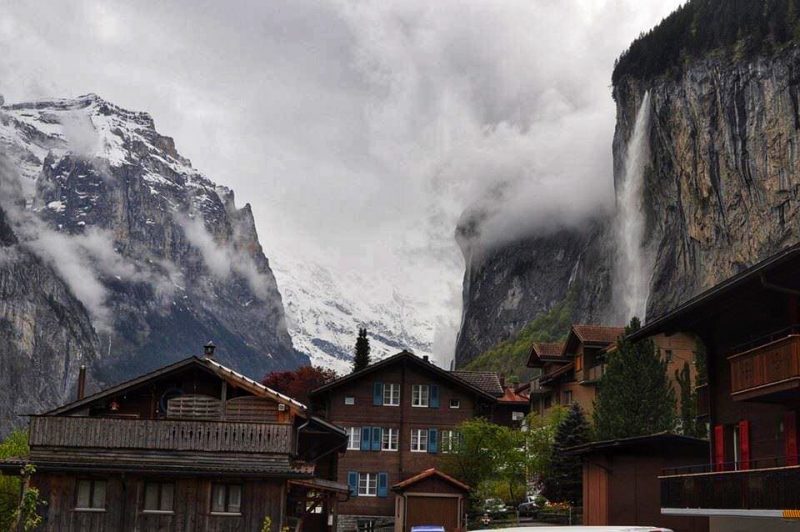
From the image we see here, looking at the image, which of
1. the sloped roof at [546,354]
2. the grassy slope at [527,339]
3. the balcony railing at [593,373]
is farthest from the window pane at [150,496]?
the grassy slope at [527,339]

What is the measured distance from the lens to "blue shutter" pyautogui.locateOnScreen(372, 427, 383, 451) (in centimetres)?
6575

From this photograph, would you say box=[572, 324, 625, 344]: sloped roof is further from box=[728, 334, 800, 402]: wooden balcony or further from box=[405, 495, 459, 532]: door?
box=[728, 334, 800, 402]: wooden balcony

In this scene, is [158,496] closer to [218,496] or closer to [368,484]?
[218,496]

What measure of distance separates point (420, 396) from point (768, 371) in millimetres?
40536

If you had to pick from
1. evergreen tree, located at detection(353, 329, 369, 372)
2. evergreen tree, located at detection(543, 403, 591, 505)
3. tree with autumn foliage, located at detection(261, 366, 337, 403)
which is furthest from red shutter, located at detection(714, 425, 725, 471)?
tree with autumn foliage, located at detection(261, 366, 337, 403)

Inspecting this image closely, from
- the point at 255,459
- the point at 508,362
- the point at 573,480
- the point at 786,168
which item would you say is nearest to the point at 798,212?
the point at 786,168

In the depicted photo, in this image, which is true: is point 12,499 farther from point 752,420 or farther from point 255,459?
point 752,420

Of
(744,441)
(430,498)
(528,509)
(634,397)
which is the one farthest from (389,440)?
(744,441)

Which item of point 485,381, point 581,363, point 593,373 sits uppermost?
point 581,363

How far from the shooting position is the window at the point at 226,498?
131 ft

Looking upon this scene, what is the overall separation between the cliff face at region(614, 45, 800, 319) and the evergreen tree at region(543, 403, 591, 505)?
37.6m

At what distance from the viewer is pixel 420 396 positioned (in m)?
66.6

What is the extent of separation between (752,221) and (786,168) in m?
5.60

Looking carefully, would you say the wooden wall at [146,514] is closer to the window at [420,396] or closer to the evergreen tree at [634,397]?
the evergreen tree at [634,397]
